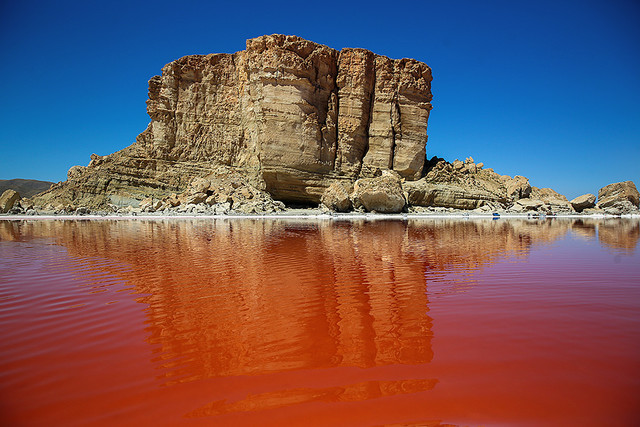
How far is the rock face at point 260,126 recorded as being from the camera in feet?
105

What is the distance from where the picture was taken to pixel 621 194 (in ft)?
121

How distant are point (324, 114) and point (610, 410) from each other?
110ft

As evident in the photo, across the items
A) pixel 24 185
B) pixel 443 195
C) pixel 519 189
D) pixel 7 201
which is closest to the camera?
pixel 443 195

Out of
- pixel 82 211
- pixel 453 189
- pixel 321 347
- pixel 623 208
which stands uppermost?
pixel 453 189

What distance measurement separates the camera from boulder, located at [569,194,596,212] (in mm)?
35938

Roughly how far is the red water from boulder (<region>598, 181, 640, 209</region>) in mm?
39670

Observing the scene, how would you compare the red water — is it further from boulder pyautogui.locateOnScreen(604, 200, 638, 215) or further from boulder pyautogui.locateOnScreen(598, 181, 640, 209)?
boulder pyautogui.locateOnScreen(598, 181, 640, 209)

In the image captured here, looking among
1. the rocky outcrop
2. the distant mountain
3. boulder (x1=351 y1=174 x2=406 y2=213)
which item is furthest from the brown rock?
the distant mountain

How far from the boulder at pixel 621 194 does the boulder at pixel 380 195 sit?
24.4 m

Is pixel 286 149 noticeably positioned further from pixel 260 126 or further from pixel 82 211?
pixel 82 211

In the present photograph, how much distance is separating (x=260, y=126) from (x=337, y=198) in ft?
31.6

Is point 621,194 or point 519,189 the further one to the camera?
point 519,189

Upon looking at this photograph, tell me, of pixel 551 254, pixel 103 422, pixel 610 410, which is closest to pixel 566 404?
pixel 610 410

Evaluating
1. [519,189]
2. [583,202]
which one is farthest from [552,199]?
[519,189]
